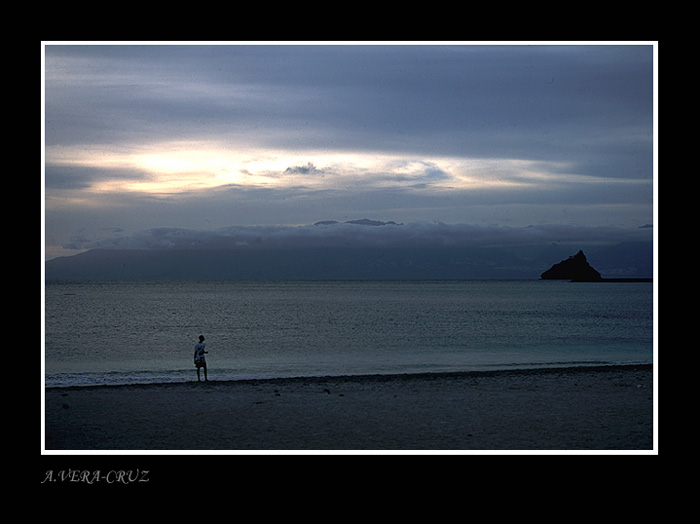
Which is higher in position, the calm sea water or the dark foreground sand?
the dark foreground sand

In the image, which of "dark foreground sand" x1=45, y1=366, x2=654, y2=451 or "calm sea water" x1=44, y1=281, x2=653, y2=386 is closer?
"dark foreground sand" x1=45, y1=366, x2=654, y2=451

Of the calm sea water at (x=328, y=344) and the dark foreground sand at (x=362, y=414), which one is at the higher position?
the dark foreground sand at (x=362, y=414)

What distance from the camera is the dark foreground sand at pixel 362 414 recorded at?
33.3ft

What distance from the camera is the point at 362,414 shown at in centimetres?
1227

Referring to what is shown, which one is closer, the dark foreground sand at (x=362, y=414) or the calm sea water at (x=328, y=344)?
the dark foreground sand at (x=362, y=414)

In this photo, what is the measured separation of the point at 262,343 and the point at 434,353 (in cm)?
1036

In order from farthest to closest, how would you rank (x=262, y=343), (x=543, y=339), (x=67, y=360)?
(x=543, y=339) < (x=262, y=343) < (x=67, y=360)

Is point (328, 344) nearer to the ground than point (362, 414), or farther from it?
nearer to the ground

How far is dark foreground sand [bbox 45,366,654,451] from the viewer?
33.3 feet

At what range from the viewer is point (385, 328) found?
46.2 m

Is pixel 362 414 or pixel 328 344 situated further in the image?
pixel 328 344
